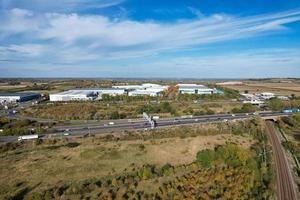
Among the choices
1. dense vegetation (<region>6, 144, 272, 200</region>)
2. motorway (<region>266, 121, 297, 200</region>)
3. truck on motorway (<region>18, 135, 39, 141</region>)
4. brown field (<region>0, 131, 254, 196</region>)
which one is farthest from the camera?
truck on motorway (<region>18, 135, 39, 141</region>)

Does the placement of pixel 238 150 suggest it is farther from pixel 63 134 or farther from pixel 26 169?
pixel 63 134

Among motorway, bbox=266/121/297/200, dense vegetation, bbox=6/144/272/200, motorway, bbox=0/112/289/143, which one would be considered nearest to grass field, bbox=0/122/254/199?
dense vegetation, bbox=6/144/272/200

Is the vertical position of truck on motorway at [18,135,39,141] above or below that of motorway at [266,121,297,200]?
above

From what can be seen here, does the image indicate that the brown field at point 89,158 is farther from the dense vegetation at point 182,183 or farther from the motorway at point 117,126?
the motorway at point 117,126

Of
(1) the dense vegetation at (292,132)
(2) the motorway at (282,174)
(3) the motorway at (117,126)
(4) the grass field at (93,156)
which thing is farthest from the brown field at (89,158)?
(1) the dense vegetation at (292,132)

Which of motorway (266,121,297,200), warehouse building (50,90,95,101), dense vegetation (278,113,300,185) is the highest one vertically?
warehouse building (50,90,95,101)

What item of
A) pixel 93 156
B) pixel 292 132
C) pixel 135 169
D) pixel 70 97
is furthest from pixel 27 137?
pixel 70 97

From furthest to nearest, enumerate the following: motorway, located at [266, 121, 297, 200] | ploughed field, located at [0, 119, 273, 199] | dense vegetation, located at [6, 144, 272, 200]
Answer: motorway, located at [266, 121, 297, 200]
ploughed field, located at [0, 119, 273, 199]
dense vegetation, located at [6, 144, 272, 200]

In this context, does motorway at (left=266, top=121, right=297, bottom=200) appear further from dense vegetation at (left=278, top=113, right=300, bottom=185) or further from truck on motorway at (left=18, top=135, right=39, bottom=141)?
truck on motorway at (left=18, top=135, right=39, bottom=141)

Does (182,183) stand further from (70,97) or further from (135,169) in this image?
(70,97)
